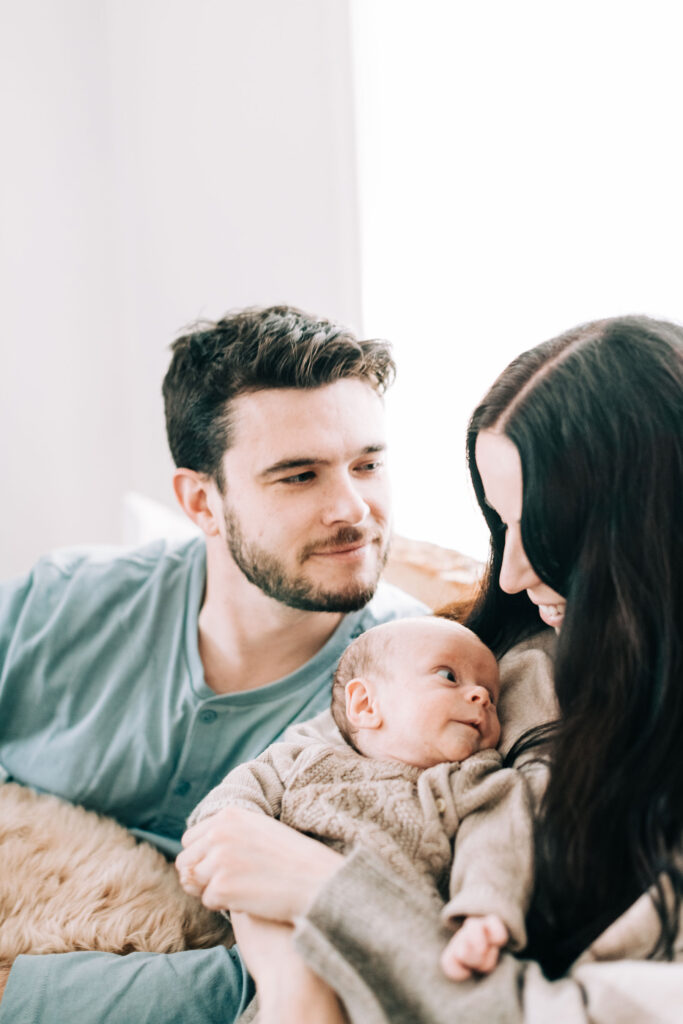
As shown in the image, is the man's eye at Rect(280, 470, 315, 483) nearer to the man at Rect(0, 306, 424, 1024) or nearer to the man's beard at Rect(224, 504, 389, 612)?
the man at Rect(0, 306, 424, 1024)

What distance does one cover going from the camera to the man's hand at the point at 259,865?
3.22 ft

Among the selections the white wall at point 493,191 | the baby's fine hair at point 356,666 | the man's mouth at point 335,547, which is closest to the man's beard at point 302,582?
the man's mouth at point 335,547

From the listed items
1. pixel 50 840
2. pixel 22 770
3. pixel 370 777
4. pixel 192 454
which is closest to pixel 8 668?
pixel 22 770

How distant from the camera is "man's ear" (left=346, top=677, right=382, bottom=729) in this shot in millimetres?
1156

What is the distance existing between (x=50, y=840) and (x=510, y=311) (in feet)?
4.38

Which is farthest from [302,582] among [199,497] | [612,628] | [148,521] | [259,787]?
[148,521]

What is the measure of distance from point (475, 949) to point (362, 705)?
391 mm

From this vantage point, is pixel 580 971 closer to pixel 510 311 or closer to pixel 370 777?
pixel 370 777

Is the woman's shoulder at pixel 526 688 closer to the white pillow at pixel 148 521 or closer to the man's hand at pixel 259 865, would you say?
the man's hand at pixel 259 865

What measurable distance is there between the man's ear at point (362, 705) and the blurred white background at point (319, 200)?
0.84m

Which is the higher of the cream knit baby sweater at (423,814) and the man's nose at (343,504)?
the man's nose at (343,504)

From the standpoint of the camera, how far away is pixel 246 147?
8.34 feet

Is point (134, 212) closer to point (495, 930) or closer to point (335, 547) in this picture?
point (335, 547)

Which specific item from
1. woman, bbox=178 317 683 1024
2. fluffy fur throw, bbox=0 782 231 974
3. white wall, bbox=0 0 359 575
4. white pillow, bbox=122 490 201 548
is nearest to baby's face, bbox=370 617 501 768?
woman, bbox=178 317 683 1024
